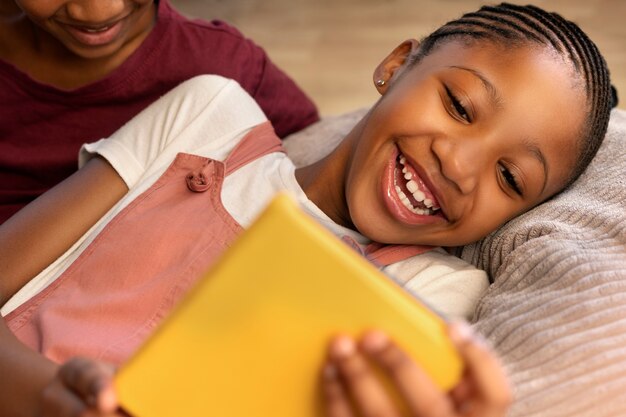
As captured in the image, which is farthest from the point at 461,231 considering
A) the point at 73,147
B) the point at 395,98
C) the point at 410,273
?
the point at 73,147

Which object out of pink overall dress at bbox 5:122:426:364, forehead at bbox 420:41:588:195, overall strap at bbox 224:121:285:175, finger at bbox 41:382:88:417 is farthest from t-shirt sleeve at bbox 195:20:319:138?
finger at bbox 41:382:88:417

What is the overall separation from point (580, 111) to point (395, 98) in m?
0.24

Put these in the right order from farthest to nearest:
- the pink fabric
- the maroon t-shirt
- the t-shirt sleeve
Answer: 1. the t-shirt sleeve
2. the maroon t-shirt
3. the pink fabric

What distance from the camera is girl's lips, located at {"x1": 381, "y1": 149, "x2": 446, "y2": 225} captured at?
984mm

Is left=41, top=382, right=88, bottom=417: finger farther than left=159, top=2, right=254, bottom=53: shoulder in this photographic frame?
No

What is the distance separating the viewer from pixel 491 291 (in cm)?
97

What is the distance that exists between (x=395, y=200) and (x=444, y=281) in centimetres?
13

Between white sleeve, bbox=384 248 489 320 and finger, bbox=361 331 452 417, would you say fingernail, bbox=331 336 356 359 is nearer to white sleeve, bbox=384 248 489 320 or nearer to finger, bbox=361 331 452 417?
finger, bbox=361 331 452 417

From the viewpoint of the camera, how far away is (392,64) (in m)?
1.18

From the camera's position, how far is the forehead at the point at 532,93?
0.96 m

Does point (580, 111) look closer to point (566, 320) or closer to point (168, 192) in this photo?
point (566, 320)

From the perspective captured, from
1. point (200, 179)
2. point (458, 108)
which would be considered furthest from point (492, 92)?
point (200, 179)

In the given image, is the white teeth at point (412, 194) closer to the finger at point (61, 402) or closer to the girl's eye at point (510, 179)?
the girl's eye at point (510, 179)

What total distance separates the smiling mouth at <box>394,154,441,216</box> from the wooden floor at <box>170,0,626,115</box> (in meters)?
1.20
